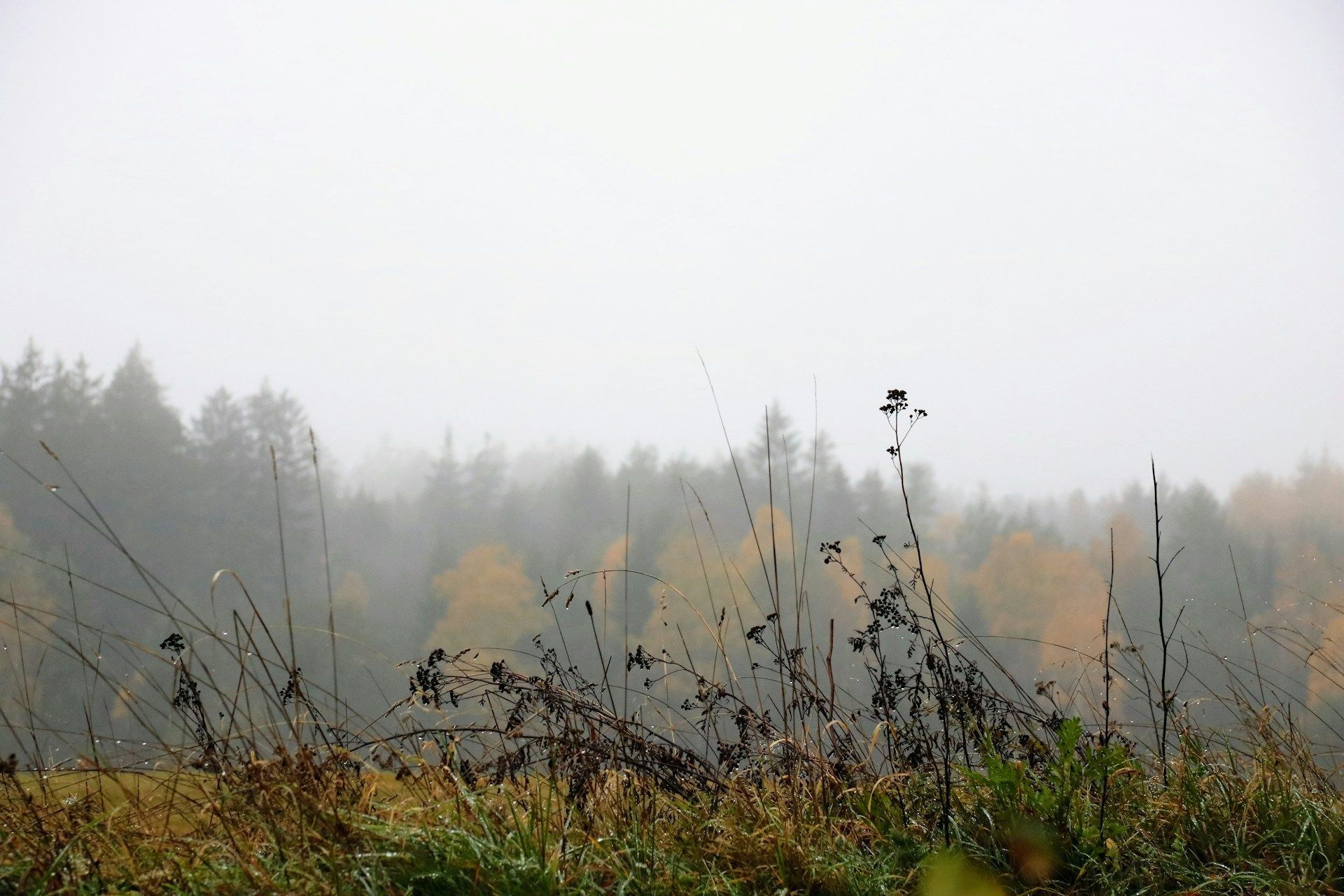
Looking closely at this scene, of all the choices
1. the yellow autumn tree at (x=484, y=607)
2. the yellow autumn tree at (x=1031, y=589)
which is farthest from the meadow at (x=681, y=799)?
the yellow autumn tree at (x=1031, y=589)

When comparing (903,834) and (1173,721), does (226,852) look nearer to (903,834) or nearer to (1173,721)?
(903,834)

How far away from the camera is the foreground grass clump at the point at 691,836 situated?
5.98ft

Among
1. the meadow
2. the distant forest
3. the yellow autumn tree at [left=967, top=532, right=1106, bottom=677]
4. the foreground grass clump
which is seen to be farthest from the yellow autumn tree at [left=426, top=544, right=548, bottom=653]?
→ the foreground grass clump

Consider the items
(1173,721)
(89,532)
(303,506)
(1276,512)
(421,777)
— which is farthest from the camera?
(1276,512)

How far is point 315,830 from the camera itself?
1897 mm

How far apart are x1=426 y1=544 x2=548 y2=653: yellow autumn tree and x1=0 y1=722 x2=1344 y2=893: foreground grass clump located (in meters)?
39.4

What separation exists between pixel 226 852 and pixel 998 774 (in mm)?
1882

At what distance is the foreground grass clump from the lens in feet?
5.98

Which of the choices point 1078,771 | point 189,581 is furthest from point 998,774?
point 189,581

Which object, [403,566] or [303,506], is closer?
[303,506]

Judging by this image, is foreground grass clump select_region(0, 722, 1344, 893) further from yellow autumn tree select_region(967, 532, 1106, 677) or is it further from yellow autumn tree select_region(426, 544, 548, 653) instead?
yellow autumn tree select_region(967, 532, 1106, 677)

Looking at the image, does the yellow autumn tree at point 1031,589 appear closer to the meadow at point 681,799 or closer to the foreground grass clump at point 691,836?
the meadow at point 681,799

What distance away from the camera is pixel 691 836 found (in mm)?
2125

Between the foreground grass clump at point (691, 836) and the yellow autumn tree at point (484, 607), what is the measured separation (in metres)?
39.4
